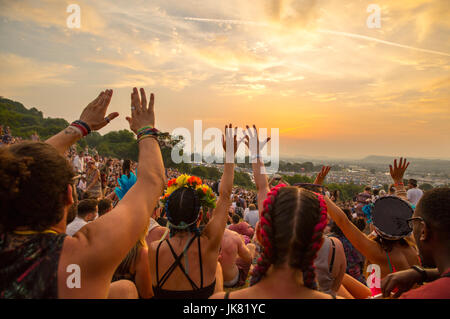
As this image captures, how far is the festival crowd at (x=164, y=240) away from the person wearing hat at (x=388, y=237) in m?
0.01

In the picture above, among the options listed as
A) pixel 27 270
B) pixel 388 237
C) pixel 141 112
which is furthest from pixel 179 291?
pixel 388 237

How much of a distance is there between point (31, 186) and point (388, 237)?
124 inches

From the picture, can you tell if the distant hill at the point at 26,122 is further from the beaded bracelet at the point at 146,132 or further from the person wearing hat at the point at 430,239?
the person wearing hat at the point at 430,239

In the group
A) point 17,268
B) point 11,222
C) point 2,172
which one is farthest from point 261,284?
point 2,172

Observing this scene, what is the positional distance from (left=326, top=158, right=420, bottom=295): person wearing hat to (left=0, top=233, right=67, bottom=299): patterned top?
2645 mm

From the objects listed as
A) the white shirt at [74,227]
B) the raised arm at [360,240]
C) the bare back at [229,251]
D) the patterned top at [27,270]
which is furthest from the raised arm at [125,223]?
the white shirt at [74,227]

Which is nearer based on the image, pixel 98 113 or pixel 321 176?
pixel 98 113

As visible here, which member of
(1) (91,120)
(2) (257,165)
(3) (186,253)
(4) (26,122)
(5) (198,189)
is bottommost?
(3) (186,253)

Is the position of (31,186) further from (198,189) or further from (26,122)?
(26,122)

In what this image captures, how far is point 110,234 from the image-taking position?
1.30 meters

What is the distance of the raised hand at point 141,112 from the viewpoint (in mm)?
1871

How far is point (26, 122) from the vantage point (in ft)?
267
